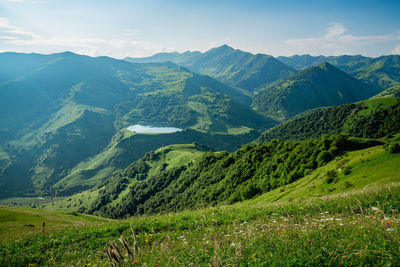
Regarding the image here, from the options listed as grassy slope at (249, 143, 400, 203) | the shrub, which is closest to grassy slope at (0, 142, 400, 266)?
grassy slope at (249, 143, 400, 203)

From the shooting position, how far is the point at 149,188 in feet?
633

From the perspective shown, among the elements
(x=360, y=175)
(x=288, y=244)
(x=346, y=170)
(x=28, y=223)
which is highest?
(x=288, y=244)

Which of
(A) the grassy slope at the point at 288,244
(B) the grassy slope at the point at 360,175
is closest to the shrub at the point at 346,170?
(B) the grassy slope at the point at 360,175

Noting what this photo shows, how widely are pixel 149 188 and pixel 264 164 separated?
460ft

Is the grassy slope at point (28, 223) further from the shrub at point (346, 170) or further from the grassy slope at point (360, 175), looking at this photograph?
the shrub at point (346, 170)

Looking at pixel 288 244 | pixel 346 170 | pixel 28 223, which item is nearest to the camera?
pixel 288 244

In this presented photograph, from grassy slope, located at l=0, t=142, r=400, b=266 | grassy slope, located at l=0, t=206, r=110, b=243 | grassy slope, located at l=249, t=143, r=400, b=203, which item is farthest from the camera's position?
grassy slope, located at l=249, t=143, r=400, b=203

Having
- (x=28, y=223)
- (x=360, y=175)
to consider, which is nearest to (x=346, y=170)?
(x=360, y=175)

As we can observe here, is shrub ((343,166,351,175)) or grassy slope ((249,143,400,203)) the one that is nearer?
grassy slope ((249,143,400,203))

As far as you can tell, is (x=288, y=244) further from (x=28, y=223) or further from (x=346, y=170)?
(x=346, y=170)

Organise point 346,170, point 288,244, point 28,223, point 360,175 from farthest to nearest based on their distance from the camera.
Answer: point 346,170, point 360,175, point 28,223, point 288,244

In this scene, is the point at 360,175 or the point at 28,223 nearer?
the point at 28,223

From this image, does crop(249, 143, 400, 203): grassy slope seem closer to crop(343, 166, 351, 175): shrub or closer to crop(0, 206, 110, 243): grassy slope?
crop(343, 166, 351, 175): shrub

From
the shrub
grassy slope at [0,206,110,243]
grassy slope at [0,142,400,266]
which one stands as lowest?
grassy slope at [0,206,110,243]
